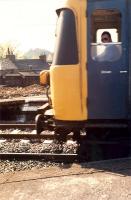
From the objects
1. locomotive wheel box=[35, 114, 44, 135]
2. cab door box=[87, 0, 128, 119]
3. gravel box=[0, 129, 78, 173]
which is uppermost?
cab door box=[87, 0, 128, 119]

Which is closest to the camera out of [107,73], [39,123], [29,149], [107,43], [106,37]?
[107,73]

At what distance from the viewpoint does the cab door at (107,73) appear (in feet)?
22.4

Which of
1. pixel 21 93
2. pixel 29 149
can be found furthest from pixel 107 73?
pixel 21 93

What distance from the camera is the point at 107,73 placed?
6852 millimetres

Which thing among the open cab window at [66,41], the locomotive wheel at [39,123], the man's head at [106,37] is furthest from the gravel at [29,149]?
the man's head at [106,37]

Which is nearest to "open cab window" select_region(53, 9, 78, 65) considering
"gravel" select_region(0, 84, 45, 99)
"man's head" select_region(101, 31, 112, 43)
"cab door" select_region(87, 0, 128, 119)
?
"cab door" select_region(87, 0, 128, 119)

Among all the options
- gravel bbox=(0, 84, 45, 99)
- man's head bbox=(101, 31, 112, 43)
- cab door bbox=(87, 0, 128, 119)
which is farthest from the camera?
gravel bbox=(0, 84, 45, 99)

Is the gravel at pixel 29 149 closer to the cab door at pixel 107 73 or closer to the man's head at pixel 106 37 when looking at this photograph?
the cab door at pixel 107 73

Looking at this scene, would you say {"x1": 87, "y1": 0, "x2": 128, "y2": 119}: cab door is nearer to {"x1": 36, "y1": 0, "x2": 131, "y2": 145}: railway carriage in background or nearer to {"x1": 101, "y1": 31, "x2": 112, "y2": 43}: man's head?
{"x1": 36, "y1": 0, "x2": 131, "y2": 145}: railway carriage in background

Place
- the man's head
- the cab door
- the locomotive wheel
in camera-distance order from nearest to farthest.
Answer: the cab door
the man's head
the locomotive wheel

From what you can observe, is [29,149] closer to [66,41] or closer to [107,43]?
[66,41]

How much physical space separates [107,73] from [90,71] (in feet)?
0.98

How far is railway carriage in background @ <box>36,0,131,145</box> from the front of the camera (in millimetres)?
6844

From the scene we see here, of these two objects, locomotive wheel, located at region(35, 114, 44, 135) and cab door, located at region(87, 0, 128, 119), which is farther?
locomotive wheel, located at region(35, 114, 44, 135)
